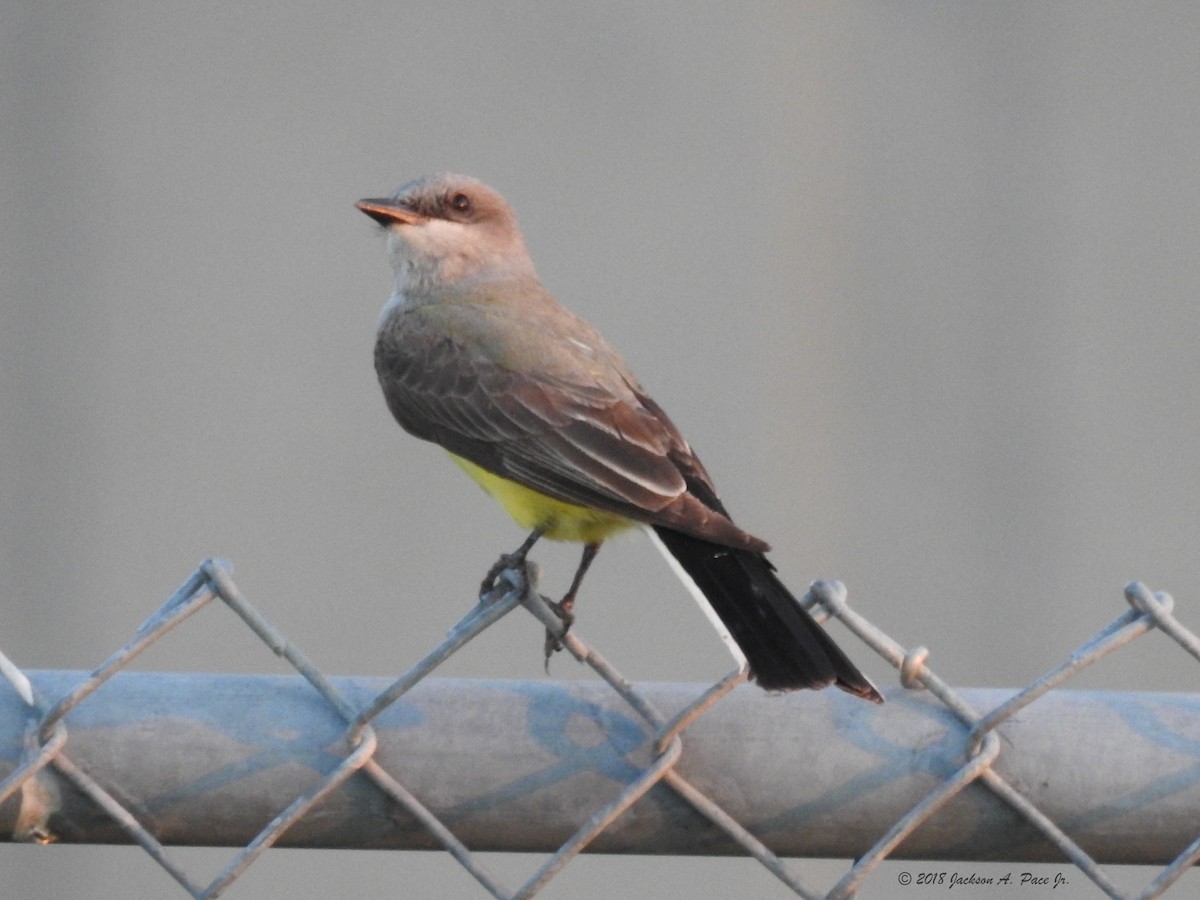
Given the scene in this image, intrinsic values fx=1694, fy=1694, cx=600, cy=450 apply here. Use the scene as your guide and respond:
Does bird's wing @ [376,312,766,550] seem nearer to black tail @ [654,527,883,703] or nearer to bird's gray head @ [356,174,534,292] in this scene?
black tail @ [654,527,883,703]

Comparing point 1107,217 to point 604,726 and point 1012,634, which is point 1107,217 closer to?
point 1012,634

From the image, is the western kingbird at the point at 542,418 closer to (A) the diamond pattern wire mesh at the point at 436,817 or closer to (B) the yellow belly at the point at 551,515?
(B) the yellow belly at the point at 551,515

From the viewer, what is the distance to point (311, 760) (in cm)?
168

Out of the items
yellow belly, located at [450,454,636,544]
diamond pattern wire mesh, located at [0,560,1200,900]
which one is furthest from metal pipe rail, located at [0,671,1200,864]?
yellow belly, located at [450,454,636,544]

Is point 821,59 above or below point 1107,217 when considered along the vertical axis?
above

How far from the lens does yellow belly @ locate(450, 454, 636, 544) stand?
2874 millimetres

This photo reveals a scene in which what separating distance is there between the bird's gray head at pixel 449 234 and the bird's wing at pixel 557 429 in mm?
316

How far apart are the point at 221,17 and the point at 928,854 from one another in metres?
3.88

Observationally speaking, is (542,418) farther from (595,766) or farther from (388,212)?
(595,766)

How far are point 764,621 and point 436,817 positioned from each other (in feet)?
1.67

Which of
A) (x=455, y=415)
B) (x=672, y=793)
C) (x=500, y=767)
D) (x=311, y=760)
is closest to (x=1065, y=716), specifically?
(x=672, y=793)

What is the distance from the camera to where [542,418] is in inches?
116

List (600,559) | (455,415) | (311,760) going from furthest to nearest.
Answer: (600,559) → (455,415) → (311,760)

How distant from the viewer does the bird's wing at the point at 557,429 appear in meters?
2.62
